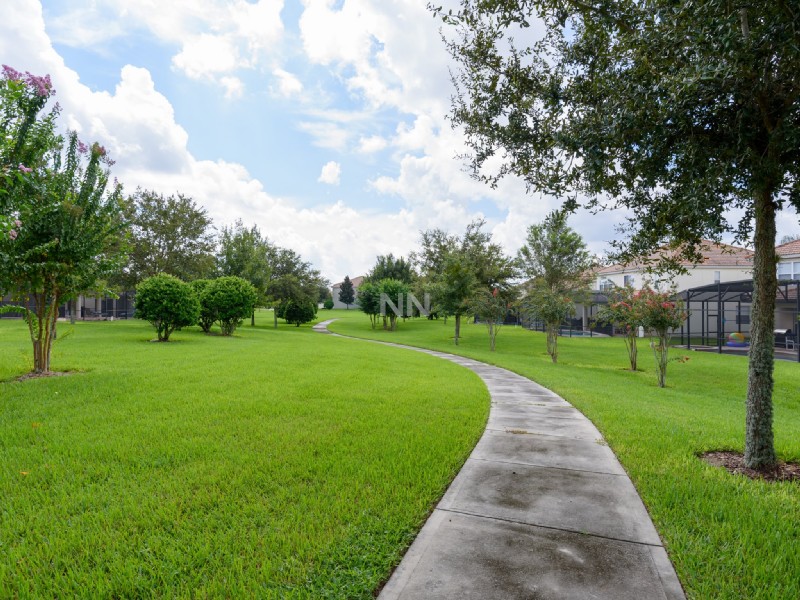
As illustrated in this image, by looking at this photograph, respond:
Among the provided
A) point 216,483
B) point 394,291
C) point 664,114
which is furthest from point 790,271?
point 216,483

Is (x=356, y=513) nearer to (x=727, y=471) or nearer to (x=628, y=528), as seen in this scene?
(x=628, y=528)

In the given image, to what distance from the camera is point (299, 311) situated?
112 feet

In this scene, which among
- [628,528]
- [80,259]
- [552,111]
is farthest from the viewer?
[80,259]

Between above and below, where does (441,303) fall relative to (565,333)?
above

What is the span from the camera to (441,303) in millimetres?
23344

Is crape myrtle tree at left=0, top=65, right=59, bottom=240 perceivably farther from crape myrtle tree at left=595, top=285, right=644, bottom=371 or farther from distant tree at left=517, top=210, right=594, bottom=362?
distant tree at left=517, top=210, right=594, bottom=362

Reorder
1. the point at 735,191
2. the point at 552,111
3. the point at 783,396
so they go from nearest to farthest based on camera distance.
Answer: the point at 735,191
the point at 552,111
the point at 783,396

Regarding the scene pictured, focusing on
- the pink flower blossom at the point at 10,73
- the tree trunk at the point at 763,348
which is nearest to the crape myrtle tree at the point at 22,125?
the pink flower blossom at the point at 10,73

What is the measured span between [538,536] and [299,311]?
108 ft

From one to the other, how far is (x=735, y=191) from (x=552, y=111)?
6.34 ft

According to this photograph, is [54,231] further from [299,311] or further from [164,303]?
[299,311]

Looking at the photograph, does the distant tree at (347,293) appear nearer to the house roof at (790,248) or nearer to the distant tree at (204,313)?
the distant tree at (204,313)

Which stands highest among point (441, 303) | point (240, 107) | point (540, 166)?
point (240, 107)

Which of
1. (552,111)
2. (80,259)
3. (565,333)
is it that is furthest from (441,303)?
(552,111)
